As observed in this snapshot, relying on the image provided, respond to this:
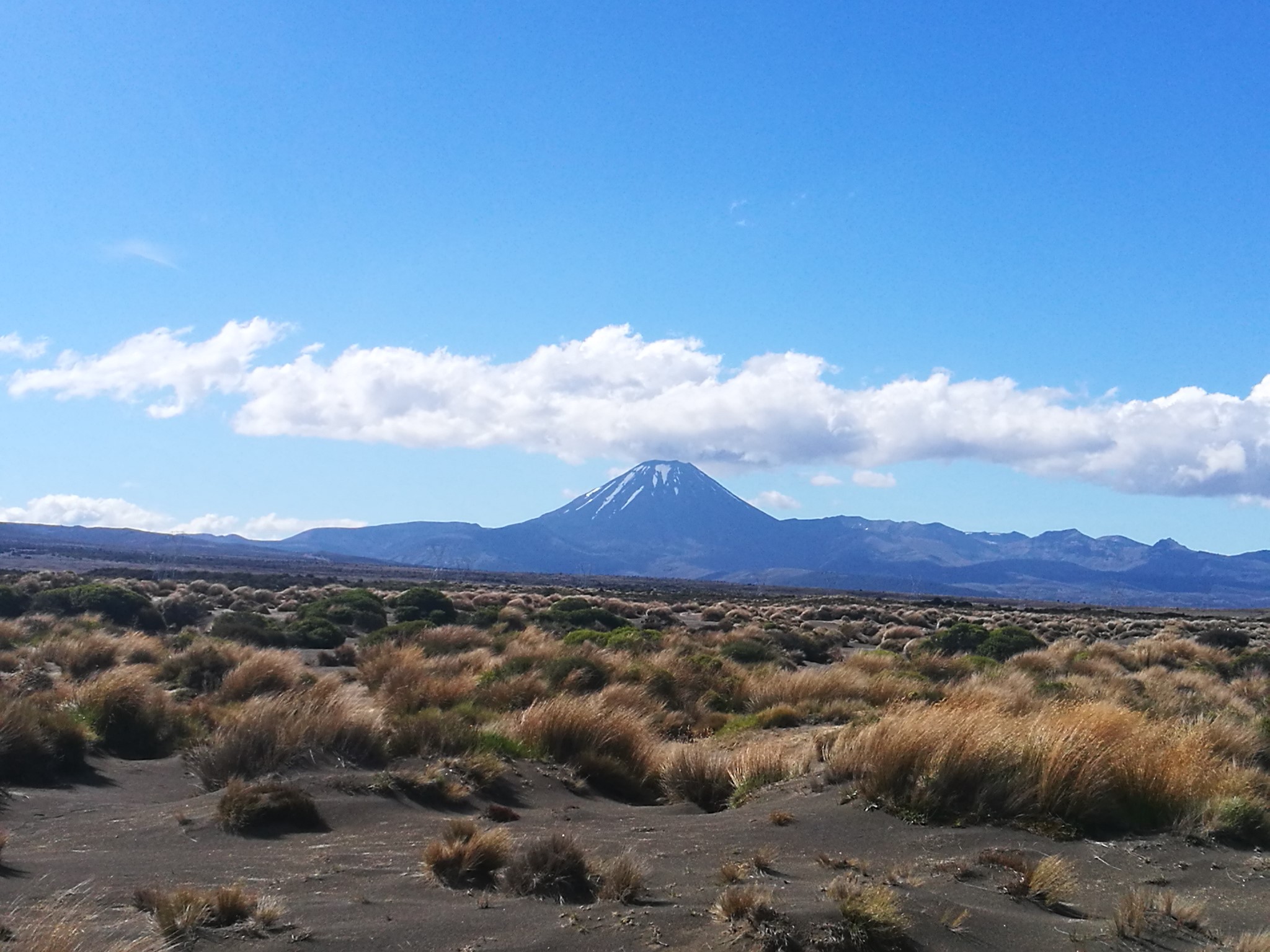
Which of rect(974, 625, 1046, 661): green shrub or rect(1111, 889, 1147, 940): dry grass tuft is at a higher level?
rect(1111, 889, 1147, 940): dry grass tuft

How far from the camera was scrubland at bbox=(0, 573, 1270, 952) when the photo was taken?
19.5ft

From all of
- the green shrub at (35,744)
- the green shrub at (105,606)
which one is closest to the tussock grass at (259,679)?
the green shrub at (35,744)

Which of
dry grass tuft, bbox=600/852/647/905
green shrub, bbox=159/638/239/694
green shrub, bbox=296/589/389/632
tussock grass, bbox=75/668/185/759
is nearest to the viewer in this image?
dry grass tuft, bbox=600/852/647/905

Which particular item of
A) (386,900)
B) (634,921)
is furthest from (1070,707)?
(386,900)

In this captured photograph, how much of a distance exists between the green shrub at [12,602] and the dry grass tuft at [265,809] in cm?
2350

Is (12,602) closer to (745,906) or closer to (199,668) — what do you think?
(199,668)

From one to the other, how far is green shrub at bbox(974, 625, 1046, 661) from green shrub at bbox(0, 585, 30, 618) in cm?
2698

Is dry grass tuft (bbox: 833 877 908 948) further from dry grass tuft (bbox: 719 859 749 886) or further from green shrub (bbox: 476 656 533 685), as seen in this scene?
green shrub (bbox: 476 656 533 685)

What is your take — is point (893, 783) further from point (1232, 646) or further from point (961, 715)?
point (1232, 646)

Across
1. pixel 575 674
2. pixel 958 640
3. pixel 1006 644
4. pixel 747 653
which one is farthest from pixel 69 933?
pixel 958 640

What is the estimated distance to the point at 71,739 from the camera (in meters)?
10.8

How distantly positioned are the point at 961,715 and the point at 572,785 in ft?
13.1

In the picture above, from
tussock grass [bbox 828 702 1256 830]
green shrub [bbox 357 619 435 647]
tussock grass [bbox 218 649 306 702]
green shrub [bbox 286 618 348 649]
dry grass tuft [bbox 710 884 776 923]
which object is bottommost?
green shrub [bbox 286 618 348 649]

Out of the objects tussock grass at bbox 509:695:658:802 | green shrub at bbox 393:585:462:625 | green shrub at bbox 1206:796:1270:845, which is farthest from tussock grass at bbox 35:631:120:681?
green shrub at bbox 1206:796:1270:845
